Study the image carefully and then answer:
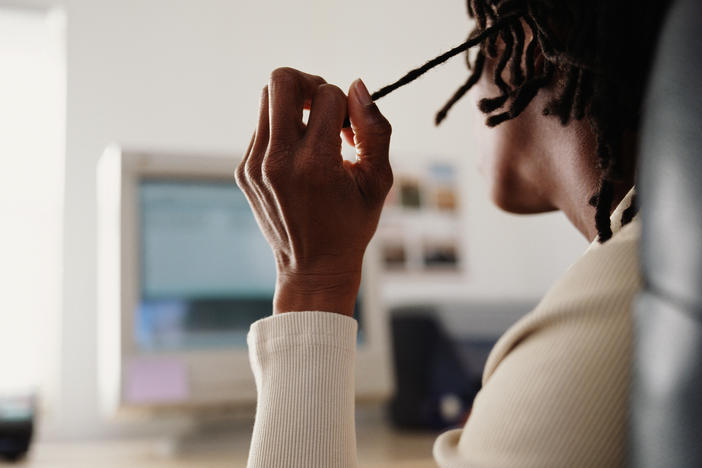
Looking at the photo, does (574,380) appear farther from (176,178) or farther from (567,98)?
(176,178)

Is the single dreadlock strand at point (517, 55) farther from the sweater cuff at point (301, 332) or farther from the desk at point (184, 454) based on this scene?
the desk at point (184, 454)

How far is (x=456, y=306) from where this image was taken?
143 centimetres

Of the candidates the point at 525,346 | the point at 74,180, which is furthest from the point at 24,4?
the point at 525,346

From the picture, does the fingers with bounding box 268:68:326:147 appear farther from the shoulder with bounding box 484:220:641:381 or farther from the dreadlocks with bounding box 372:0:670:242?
the shoulder with bounding box 484:220:641:381

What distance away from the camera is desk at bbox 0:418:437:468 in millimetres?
1028

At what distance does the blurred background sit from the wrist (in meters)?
0.66

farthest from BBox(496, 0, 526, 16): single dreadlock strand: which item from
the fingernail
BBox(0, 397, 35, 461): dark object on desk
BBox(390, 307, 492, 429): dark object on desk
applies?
BBox(0, 397, 35, 461): dark object on desk

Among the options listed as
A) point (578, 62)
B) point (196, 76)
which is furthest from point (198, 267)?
point (578, 62)

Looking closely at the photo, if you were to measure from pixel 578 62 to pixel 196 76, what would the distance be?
46.4 inches

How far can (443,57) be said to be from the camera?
58 cm

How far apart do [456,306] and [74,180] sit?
80 cm

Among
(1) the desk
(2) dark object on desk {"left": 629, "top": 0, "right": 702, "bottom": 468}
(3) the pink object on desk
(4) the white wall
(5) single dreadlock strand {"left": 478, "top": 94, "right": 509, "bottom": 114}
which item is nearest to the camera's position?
(2) dark object on desk {"left": 629, "top": 0, "right": 702, "bottom": 468}

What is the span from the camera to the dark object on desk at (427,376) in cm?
134

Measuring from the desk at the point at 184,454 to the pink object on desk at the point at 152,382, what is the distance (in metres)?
0.09
